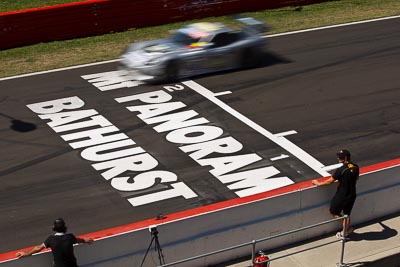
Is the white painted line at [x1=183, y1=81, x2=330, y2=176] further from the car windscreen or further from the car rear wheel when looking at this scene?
the car windscreen

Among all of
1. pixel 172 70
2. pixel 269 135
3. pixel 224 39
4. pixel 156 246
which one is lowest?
pixel 269 135

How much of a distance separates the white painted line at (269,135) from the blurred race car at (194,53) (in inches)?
23.3

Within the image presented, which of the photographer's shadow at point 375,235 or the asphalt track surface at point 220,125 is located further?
the asphalt track surface at point 220,125

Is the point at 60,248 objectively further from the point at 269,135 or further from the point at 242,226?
the point at 269,135

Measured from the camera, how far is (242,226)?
12258 millimetres

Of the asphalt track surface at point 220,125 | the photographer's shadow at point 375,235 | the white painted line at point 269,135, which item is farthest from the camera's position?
the white painted line at point 269,135

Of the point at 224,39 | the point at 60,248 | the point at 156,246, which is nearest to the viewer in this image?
the point at 60,248

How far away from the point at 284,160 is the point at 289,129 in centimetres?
175

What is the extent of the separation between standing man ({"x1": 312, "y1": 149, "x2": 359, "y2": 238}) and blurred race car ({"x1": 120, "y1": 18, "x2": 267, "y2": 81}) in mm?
9158

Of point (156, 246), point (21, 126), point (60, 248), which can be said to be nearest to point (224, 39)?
point (21, 126)

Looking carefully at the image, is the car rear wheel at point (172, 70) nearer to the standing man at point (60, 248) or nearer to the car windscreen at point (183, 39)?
the car windscreen at point (183, 39)

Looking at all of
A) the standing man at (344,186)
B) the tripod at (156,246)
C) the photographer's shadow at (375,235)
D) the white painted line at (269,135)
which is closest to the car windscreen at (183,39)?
the white painted line at (269,135)

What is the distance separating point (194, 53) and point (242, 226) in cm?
978

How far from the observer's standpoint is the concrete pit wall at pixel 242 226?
11.3 meters
